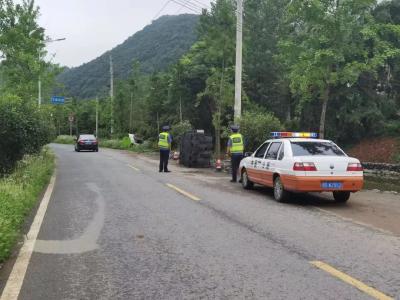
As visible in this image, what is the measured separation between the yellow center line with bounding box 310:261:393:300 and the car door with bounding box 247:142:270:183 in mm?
7034

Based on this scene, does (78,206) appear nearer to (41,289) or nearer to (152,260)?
(152,260)

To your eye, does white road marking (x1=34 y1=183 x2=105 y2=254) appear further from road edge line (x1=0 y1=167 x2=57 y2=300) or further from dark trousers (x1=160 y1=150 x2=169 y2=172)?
dark trousers (x1=160 y1=150 x2=169 y2=172)

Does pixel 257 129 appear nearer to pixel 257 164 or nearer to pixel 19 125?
pixel 257 164

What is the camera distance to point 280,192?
11.6m

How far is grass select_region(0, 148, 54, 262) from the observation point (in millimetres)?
6719

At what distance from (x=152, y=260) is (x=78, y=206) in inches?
193

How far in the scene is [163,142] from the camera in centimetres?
1967

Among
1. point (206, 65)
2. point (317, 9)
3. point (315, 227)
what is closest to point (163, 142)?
point (317, 9)

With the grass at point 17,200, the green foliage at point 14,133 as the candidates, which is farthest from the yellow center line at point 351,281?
the green foliage at point 14,133

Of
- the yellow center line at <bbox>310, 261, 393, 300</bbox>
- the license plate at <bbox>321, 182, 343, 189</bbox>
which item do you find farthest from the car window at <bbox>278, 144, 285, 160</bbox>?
the yellow center line at <bbox>310, 261, 393, 300</bbox>

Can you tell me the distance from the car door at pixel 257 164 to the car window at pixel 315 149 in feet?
4.57

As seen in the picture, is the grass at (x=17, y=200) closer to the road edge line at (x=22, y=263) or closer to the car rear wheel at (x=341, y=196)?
the road edge line at (x=22, y=263)

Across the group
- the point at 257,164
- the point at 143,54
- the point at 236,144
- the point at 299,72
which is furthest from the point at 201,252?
the point at 143,54

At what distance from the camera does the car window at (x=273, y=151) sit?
481 inches
